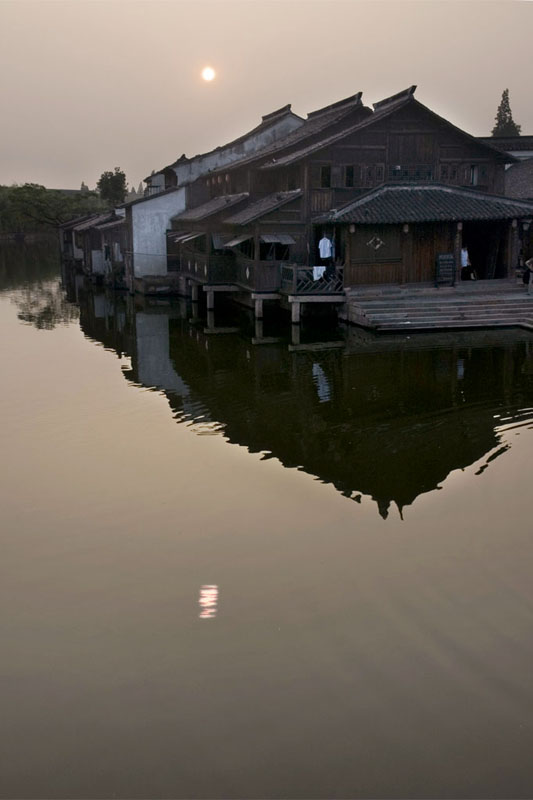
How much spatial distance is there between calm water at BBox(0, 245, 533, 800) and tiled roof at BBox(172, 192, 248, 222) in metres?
20.6

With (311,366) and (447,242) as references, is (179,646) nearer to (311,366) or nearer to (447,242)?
(311,366)

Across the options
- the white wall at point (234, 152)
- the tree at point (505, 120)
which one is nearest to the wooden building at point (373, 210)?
the white wall at point (234, 152)

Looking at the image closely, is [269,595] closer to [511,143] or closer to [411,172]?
[411,172]

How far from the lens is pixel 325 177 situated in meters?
35.6

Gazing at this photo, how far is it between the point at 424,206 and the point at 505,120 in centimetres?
7144

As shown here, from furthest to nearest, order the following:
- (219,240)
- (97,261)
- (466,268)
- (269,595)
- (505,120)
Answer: (505,120) → (97,261) → (219,240) → (466,268) → (269,595)

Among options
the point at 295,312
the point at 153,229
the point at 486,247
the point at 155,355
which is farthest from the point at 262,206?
the point at 155,355

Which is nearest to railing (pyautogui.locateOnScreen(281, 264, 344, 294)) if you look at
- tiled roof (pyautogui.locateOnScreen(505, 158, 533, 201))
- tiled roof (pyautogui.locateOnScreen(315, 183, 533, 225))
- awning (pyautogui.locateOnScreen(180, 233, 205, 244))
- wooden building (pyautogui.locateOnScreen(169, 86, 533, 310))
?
wooden building (pyautogui.locateOnScreen(169, 86, 533, 310))

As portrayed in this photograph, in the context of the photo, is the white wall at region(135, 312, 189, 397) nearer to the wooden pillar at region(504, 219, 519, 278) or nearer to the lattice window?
the lattice window

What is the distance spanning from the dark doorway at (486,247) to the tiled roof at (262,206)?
28.2 ft

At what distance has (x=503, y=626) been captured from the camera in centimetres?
903

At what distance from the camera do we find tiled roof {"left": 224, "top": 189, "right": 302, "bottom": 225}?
34.0 metres

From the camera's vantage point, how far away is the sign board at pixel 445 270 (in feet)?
108

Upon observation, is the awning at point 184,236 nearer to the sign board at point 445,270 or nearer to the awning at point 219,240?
the awning at point 219,240
